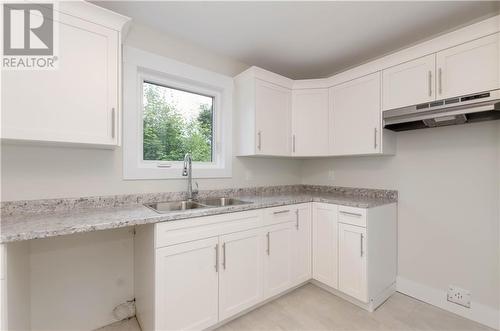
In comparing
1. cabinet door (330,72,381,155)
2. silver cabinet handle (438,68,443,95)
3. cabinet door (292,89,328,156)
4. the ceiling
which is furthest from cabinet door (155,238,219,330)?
silver cabinet handle (438,68,443,95)

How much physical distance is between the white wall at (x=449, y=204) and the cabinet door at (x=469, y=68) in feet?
1.27

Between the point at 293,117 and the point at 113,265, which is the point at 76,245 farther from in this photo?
the point at 293,117

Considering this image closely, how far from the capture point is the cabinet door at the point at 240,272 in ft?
5.42

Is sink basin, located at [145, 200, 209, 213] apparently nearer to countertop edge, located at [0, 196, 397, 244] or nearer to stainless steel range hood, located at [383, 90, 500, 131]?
countertop edge, located at [0, 196, 397, 244]

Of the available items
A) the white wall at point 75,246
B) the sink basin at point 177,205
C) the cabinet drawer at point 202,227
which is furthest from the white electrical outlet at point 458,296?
the white wall at point 75,246

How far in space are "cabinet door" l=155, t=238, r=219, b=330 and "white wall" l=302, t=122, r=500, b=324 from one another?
1.91m

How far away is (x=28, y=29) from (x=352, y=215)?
258 centimetres

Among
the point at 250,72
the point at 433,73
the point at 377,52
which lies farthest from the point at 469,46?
the point at 250,72

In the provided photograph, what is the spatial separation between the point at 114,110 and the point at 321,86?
6.92ft

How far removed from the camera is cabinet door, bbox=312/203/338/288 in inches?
82.3

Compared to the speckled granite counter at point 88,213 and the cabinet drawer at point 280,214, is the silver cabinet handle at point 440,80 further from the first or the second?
the cabinet drawer at point 280,214

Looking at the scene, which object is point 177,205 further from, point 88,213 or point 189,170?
point 88,213

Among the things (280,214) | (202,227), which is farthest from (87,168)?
(280,214)

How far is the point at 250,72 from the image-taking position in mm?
2260
